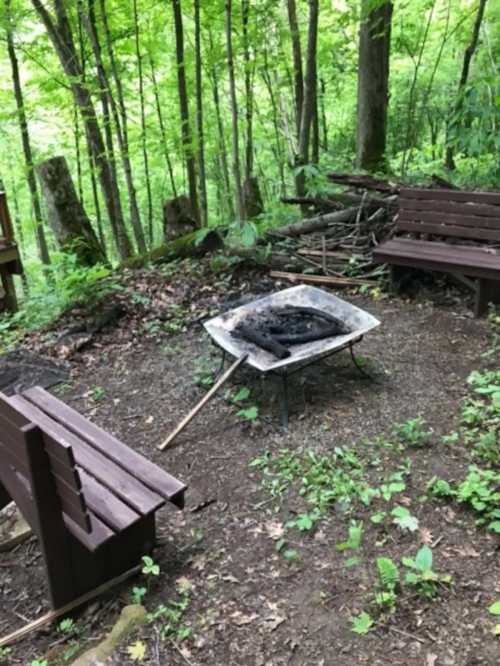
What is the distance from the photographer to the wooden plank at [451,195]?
5.19 meters

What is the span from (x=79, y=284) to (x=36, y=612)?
3.97 metres

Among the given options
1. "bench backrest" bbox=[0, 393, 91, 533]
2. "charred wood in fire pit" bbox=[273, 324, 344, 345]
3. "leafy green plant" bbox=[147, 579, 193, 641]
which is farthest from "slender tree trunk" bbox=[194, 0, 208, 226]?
"leafy green plant" bbox=[147, 579, 193, 641]

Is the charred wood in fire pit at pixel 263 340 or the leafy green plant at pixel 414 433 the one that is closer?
the leafy green plant at pixel 414 433

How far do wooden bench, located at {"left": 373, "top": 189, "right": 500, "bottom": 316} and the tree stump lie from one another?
3.27 metres

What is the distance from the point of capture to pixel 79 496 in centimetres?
203

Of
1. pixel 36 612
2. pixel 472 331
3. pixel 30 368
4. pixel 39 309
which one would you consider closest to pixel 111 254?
pixel 39 309

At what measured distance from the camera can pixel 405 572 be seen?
7.78 ft

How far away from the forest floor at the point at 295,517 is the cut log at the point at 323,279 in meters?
0.89

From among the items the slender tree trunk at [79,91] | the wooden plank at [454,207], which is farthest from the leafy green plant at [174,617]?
the slender tree trunk at [79,91]

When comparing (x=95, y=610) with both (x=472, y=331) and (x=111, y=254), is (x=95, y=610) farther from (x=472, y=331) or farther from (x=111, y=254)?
(x=111, y=254)

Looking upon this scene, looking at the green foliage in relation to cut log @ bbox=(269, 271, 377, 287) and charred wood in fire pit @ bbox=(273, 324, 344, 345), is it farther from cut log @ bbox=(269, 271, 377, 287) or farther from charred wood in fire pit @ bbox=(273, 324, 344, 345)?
cut log @ bbox=(269, 271, 377, 287)

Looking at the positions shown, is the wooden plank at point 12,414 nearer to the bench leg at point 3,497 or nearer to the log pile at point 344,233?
the bench leg at point 3,497

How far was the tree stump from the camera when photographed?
25.0ft

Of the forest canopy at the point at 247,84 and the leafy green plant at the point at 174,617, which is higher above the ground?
the forest canopy at the point at 247,84
